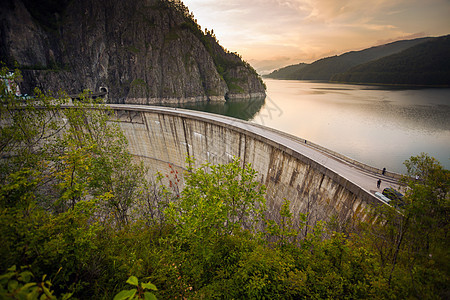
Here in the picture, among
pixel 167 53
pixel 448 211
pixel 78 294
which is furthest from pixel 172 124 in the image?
pixel 167 53

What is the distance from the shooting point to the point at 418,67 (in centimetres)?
8800

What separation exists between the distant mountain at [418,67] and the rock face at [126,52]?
251 feet

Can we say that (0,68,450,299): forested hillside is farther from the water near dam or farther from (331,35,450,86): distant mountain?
(331,35,450,86): distant mountain

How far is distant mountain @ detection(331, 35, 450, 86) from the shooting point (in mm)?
79875

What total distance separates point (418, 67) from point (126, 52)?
13213 cm

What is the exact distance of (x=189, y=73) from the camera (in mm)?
90875

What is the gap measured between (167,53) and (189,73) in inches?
544

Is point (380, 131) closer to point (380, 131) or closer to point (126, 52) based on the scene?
point (380, 131)

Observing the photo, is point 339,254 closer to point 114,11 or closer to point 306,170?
point 306,170

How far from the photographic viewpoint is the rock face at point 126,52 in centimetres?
8004

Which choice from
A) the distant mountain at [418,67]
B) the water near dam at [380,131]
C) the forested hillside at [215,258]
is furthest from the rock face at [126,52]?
the forested hillside at [215,258]

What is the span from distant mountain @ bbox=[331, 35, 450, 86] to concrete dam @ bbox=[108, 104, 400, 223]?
10183 centimetres

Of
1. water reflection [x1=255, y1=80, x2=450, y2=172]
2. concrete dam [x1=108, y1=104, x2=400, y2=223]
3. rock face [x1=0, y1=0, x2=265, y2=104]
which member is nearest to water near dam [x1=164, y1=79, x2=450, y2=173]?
water reflection [x1=255, y1=80, x2=450, y2=172]

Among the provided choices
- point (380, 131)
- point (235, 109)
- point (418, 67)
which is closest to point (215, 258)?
point (380, 131)
